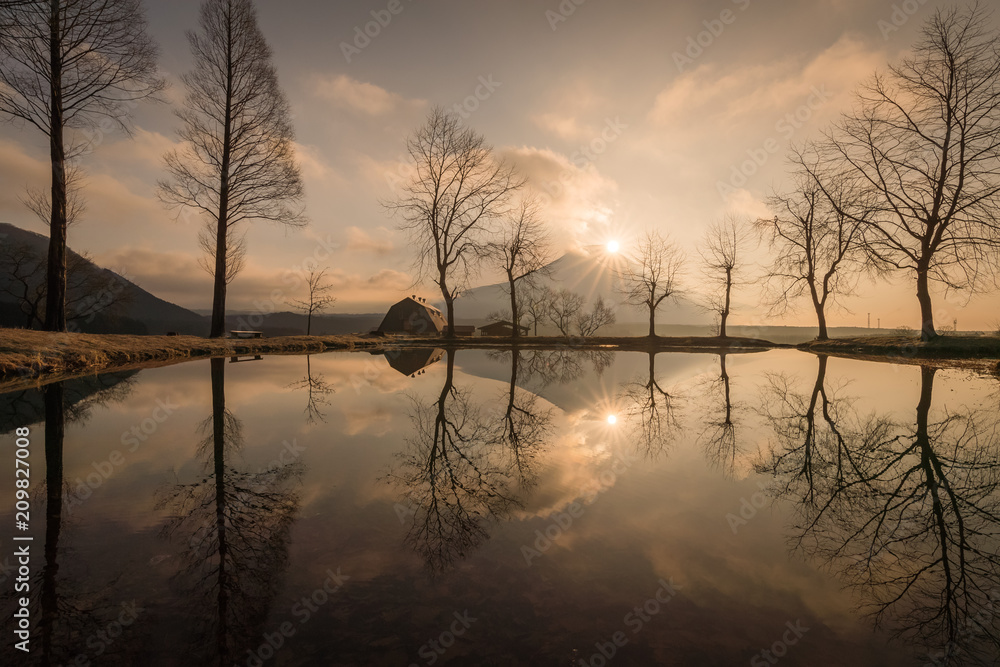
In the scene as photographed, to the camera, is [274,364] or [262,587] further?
[274,364]

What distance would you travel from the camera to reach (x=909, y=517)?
339 centimetres

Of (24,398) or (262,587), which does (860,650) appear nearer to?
(262,587)

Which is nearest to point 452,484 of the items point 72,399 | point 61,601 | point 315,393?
point 61,601

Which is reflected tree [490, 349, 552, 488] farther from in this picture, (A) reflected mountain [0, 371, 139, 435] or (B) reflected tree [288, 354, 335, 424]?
(A) reflected mountain [0, 371, 139, 435]

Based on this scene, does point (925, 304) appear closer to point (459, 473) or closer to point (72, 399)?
point (459, 473)

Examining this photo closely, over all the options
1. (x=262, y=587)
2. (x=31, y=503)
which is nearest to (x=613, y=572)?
(x=262, y=587)

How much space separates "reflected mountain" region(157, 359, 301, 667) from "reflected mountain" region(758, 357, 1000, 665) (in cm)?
315

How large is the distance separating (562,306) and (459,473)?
5423 cm

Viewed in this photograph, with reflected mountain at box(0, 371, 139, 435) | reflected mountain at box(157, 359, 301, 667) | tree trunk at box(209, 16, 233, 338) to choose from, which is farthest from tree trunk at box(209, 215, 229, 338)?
reflected mountain at box(157, 359, 301, 667)

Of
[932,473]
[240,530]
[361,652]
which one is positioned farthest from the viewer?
[932,473]

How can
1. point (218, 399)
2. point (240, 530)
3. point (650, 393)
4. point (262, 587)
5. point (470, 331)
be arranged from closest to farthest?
point (262, 587)
point (240, 530)
point (218, 399)
point (650, 393)
point (470, 331)

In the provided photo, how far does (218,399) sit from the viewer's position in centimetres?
770

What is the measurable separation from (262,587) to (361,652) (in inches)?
31.4

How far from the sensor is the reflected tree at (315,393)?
676 cm
